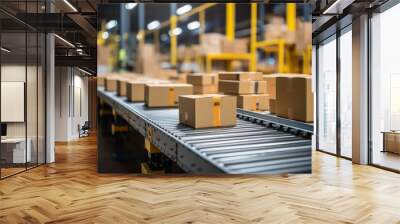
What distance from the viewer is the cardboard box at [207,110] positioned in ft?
17.4

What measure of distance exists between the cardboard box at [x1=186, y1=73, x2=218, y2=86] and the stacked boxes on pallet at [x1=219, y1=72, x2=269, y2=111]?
9 centimetres

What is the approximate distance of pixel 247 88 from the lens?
5.67 m

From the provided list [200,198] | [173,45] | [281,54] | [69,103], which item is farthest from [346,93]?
[69,103]

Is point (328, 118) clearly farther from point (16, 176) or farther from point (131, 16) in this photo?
point (16, 176)

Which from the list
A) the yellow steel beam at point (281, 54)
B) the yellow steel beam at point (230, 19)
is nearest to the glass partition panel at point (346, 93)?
the yellow steel beam at point (281, 54)

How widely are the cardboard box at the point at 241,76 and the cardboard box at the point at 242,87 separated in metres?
0.04

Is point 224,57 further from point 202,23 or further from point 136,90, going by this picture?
point 136,90

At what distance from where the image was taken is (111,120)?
18.7ft

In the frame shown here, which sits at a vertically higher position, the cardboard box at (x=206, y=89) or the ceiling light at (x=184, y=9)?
the ceiling light at (x=184, y=9)

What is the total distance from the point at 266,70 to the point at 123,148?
2.00 metres

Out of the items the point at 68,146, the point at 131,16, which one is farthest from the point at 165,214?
the point at 68,146

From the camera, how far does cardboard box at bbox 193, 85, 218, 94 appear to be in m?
5.62

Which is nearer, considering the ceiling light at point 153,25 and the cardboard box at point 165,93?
the ceiling light at point 153,25

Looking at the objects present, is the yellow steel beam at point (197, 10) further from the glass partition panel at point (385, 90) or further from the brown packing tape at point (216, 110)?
the glass partition panel at point (385, 90)
